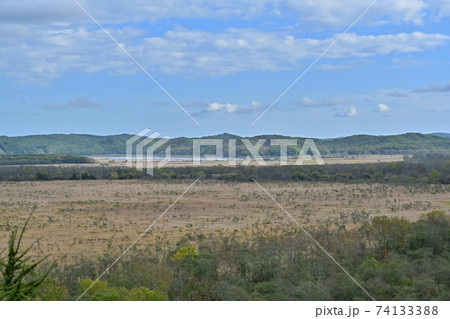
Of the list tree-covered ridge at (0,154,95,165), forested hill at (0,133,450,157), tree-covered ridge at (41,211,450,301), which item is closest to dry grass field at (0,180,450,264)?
tree-covered ridge at (41,211,450,301)

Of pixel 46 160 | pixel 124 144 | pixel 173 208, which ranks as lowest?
pixel 173 208

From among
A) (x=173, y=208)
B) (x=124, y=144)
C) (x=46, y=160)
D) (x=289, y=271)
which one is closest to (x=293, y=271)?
(x=289, y=271)

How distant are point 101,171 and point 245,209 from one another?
42567mm

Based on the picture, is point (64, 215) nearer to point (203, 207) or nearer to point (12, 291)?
point (203, 207)

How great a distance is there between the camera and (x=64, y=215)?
1510 inches

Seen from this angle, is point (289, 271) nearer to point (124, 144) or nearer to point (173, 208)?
point (173, 208)

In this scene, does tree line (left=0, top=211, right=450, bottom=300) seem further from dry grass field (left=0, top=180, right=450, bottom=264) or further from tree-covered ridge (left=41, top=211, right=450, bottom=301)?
dry grass field (left=0, top=180, right=450, bottom=264)

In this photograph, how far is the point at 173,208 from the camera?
138ft

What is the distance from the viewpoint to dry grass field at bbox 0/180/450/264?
2933cm

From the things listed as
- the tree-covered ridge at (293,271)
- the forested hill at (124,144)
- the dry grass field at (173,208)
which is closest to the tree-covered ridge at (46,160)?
the forested hill at (124,144)

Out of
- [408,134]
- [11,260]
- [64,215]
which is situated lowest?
[64,215]

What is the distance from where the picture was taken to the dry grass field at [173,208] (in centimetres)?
2933

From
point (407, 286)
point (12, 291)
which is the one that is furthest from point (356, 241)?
point (12, 291)

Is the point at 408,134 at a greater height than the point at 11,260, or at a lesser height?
greater
